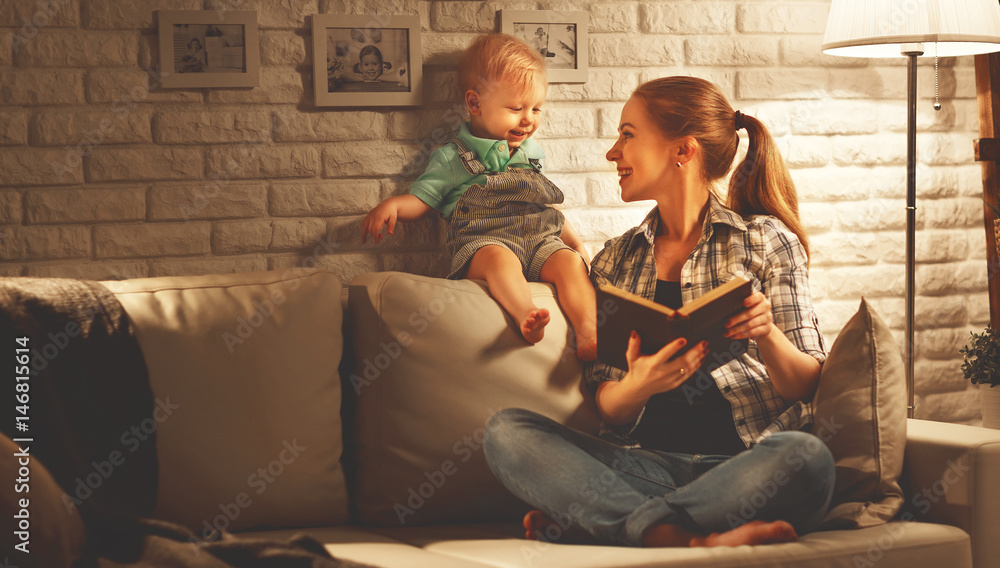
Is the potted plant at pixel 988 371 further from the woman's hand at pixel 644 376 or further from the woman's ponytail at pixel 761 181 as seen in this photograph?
the woman's hand at pixel 644 376

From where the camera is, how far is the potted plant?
206cm

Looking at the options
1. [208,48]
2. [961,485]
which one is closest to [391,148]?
[208,48]

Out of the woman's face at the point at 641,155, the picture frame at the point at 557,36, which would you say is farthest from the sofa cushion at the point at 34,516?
the picture frame at the point at 557,36

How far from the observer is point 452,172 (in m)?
1.97

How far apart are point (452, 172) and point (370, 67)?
13.2 inches

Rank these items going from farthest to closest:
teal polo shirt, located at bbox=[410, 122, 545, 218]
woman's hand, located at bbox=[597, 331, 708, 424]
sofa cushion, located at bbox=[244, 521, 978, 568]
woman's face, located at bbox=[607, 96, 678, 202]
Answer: teal polo shirt, located at bbox=[410, 122, 545, 218]
woman's face, located at bbox=[607, 96, 678, 202]
woman's hand, located at bbox=[597, 331, 708, 424]
sofa cushion, located at bbox=[244, 521, 978, 568]

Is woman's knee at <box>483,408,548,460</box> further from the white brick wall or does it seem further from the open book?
the white brick wall

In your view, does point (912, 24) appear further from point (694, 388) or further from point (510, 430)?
point (510, 430)

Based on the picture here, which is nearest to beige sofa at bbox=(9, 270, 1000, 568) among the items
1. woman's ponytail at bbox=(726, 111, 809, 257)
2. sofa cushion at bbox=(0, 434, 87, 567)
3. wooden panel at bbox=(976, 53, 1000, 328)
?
sofa cushion at bbox=(0, 434, 87, 567)

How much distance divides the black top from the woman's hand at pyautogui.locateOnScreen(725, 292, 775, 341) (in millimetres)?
146

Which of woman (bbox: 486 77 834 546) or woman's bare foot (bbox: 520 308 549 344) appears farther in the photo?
woman's bare foot (bbox: 520 308 549 344)

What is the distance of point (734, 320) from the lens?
1.52 m

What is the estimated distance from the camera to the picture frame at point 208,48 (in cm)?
188

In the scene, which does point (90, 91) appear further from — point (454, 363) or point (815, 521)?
point (815, 521)
